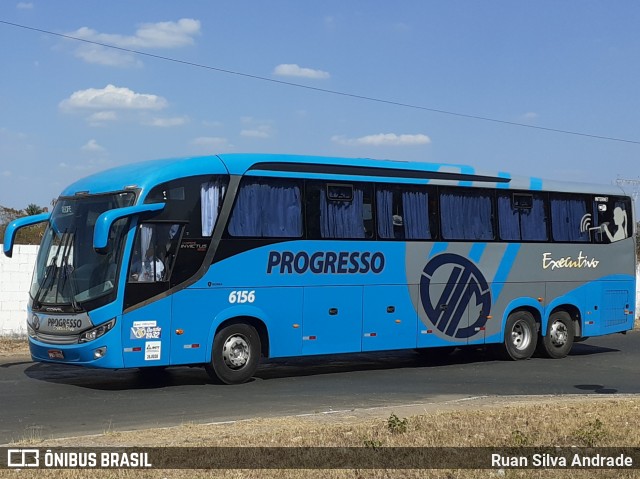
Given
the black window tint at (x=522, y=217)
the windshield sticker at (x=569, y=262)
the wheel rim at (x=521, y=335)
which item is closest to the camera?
the black window tint at (x=522, y=217)

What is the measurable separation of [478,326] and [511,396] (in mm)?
5152

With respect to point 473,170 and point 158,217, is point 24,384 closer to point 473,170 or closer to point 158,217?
point 158,217

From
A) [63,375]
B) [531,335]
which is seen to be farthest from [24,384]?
[531,335]

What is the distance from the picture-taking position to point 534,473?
8852 mm

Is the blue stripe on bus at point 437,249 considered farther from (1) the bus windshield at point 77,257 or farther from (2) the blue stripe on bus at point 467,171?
(1) the bus windshield at point 77,257

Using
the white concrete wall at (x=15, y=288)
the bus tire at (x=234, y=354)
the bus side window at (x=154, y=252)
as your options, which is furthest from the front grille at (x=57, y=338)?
the white concrete wall at (x=15, y=288)

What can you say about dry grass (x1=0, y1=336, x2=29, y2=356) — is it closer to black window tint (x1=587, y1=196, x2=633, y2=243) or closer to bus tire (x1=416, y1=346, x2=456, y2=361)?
bus tire (x1=416, y1=346, x2=456, y2=361)

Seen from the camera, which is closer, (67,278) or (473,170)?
(67,278)

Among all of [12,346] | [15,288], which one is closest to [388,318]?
[12,346]

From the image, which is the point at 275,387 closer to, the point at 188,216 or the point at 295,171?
the point at 188,216

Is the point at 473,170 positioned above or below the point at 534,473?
above

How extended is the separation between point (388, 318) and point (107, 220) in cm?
611

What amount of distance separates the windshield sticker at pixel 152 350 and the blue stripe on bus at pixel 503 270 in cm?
758

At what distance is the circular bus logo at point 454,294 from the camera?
19.3 metres
